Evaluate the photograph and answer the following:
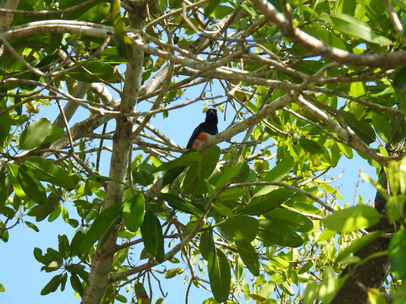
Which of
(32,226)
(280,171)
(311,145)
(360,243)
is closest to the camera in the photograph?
(360,243)

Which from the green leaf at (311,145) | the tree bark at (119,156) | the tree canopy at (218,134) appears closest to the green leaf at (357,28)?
the tree canopy at (218,134)

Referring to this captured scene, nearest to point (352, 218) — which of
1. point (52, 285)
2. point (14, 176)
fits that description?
point (14, 176)

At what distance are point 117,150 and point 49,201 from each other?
2.71 ft

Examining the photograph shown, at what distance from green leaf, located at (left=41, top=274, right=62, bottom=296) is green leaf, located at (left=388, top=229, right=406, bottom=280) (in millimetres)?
2716

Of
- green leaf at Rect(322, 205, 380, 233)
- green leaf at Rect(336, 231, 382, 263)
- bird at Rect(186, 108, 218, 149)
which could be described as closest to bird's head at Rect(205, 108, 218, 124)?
bird at Rect(186, 108, 218, 149)

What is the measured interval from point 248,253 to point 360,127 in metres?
0.83

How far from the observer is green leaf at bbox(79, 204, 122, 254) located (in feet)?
8.80

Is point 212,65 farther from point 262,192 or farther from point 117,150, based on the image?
point 117,150

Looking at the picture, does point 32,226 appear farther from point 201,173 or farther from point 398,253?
point 398,253

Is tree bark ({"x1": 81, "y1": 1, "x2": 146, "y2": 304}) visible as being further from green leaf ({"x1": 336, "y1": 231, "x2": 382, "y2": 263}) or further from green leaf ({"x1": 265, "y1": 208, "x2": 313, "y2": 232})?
green leaf ({"x1": 336, "y1": 231, "x2": 382, "y2": 263})

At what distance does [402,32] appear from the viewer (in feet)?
5.82

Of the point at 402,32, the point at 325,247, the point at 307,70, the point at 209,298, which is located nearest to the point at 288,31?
the point at 402,32

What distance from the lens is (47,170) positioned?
3.01m

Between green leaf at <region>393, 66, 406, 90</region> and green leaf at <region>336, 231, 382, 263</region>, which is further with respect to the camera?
green leaf at <region>393, 66, 406, 90</region>
